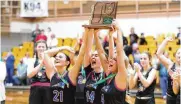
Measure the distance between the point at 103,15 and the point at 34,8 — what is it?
37.2 feet

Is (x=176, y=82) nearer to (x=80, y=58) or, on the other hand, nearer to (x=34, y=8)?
(x=80, y=58)

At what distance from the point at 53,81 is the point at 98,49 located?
65 cm

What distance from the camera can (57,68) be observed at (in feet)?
14.9

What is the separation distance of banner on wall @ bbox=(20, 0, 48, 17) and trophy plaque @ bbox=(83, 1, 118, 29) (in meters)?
11.0

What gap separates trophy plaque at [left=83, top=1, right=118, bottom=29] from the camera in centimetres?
370

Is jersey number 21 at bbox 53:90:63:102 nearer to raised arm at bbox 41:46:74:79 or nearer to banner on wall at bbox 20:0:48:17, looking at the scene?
raised arm at bbox 41:46:74:79

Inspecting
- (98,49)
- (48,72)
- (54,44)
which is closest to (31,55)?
(54,44)

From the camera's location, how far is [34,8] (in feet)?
48.6

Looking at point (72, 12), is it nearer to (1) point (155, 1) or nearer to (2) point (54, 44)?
(2) point (54, 44)

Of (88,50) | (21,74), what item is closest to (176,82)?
(88,50)

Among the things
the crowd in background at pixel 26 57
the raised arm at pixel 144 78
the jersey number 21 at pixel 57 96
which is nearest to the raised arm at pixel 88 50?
the jersey number 21 at pixel 57 96

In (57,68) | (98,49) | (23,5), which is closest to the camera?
(98,49)

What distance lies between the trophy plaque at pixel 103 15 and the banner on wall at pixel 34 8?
36.2 feet

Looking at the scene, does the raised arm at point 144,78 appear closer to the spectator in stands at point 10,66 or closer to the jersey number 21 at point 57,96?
the jersey number 21 at point 57,96
